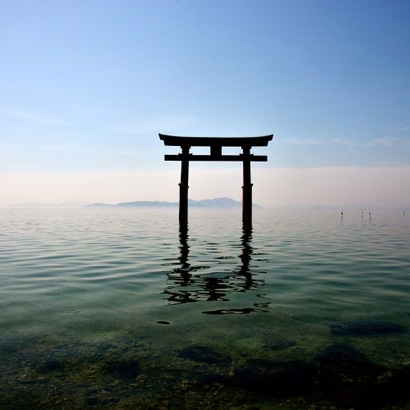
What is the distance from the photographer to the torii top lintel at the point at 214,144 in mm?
17703

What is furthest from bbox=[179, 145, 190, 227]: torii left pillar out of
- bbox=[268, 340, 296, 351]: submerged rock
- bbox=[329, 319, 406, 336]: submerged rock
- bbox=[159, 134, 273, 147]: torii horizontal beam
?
bbox=[268, 340, 296, 351]: submerged rock

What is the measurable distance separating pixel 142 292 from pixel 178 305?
3.35 feet

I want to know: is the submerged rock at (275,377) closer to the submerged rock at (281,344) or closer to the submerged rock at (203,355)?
the submerged rock at (203,355)

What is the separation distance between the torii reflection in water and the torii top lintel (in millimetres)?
10373

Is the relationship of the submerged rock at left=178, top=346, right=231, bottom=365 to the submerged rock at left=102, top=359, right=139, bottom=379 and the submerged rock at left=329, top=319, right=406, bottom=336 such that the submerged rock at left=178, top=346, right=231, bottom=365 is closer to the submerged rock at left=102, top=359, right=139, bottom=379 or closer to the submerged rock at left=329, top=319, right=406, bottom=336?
the submerged rock at left=102, top=359, right=139, bottom=379

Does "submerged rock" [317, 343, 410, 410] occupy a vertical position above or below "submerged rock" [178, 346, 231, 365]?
above

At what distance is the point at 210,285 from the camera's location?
598 cm

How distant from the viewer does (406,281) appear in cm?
641

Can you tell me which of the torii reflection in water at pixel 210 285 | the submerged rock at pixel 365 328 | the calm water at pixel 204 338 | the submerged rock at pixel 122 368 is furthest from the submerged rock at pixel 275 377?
the torii reflection in water at pixel 210 285

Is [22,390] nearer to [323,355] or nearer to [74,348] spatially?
[74,348]

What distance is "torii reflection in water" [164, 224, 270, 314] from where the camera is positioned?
4949 mm

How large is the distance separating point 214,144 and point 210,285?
12.6m

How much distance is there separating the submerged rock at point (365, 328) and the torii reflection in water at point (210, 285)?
101 centimetres

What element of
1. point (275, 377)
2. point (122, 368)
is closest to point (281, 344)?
point (275, 377)
